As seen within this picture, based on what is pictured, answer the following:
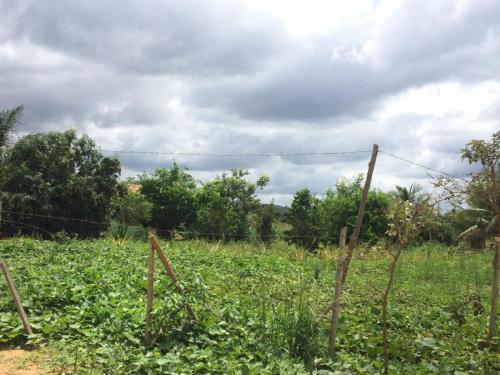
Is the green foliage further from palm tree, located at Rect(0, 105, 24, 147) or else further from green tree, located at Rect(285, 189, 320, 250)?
palm tree, located at Rect(0, 105, 24, 147)

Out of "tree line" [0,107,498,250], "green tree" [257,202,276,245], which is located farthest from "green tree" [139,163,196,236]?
"green tree" [257,202,276,245]

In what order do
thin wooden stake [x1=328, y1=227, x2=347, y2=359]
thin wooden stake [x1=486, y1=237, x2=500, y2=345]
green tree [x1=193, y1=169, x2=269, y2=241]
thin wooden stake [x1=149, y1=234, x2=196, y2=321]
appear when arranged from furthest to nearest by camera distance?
green tree [x1=193, y1=169, x2=269, y2=241], thin wooden stake [x1=486, y1=237, x2=500, y2=345], thin wooden stake [x1=149, y1=234, x2=196, y2=321], thin wooden stake [x1=328, y1=227, x2=347, y2=359]


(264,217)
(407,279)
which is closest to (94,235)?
(264,217)

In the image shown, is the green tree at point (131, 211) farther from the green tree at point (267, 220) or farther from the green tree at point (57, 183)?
the green tree at point (267, 220)

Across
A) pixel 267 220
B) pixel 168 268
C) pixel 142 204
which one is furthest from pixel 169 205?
pixel 168 268

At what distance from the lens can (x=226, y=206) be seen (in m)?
22.6

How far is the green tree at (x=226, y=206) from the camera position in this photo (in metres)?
22.0

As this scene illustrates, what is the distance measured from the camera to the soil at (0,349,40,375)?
4.59 meters

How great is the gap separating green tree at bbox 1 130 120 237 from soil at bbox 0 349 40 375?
12022 millimetres

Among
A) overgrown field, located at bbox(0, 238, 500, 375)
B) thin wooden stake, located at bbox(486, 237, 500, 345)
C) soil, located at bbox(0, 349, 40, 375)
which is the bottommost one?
soil, located at bbox(0, 349, 40, 375)

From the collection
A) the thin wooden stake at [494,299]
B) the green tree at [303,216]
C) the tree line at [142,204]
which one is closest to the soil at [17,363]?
the thin wooden stake at [494,299]

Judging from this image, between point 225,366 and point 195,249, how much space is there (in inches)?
401

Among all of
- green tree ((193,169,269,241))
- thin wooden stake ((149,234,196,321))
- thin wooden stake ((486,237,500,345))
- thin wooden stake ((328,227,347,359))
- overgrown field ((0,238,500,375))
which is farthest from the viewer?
green tree ((193,169,269,241))

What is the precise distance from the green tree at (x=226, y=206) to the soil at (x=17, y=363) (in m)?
11.1
